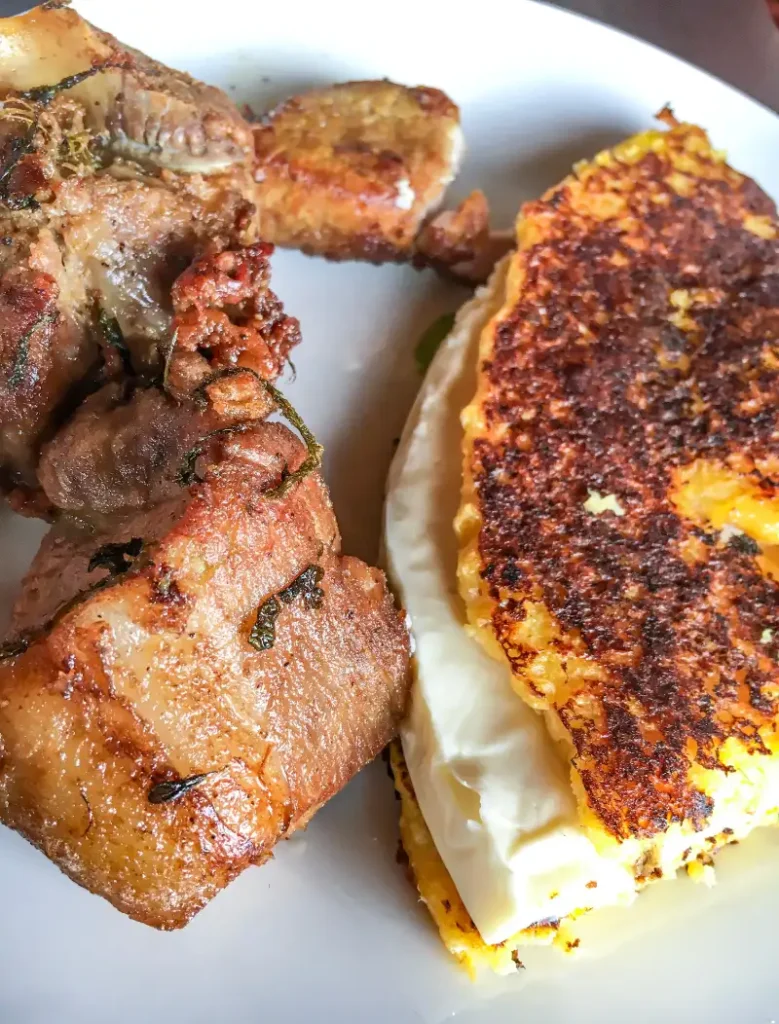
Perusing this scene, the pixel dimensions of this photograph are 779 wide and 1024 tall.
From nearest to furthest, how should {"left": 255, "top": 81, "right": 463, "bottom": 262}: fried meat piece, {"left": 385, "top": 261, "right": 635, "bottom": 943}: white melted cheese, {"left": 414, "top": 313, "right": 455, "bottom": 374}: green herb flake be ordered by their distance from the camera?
{"left": 385, "top": 261, "right": 635, "bottom": 943}: white melted cheese → {"left": 255, "top": 81, "right": 463, "bottom": 262}: fried meat piece → {"left": 414, "top": 313, "right": 455, "bottom": 374}: green herb flake

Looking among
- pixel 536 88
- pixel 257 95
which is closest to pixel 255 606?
pixel 257 95

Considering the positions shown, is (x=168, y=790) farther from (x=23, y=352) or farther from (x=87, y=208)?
(x=87, y=208)

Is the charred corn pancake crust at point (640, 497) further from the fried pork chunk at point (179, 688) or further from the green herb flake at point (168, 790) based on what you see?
the green herb flake at point (168, 790)

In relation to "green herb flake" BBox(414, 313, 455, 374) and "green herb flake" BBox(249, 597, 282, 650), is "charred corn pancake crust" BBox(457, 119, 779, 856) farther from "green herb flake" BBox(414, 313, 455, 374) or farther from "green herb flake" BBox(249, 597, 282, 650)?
"green herb flake" BBox(249, 597, 282, 650)

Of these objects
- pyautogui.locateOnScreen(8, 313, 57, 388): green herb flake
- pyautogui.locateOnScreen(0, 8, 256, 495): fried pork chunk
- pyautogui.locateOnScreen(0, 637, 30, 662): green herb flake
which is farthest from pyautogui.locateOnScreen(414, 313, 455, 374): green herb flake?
pyautogui.locateOnScreen(0, 637, 30, 662): green herb flake

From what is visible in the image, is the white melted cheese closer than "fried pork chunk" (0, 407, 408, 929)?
No
